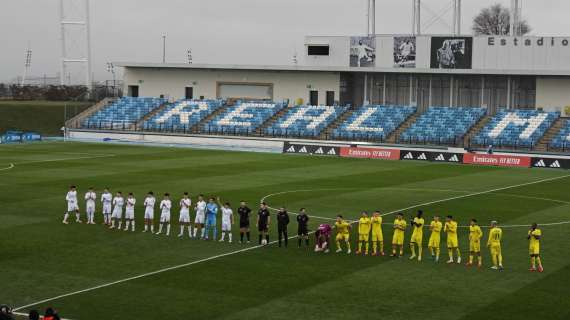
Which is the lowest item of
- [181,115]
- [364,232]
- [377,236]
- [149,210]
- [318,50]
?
[377,236]

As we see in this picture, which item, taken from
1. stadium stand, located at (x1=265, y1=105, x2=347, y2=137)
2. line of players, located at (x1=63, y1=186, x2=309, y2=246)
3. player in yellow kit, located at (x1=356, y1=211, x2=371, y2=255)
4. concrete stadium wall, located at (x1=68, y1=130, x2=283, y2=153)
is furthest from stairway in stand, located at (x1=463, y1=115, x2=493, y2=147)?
player in yellow kit, located at (x1=356, y1=211, x2=371, y2=255)

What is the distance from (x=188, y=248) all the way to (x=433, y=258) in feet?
27.1

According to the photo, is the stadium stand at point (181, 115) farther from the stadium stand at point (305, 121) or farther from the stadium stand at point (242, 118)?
the stadium stand at point (305, 121)

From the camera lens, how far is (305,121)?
81.6 metres

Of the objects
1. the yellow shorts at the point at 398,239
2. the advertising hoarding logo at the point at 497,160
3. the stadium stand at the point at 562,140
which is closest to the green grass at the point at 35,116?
the advertising hoarding logo at the point at 497,160

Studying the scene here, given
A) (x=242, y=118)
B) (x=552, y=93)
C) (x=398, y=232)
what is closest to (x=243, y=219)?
(x=398, y=232)

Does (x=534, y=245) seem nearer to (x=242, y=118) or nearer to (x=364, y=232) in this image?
(x=364, y=232)

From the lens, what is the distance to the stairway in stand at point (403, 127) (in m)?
76.4

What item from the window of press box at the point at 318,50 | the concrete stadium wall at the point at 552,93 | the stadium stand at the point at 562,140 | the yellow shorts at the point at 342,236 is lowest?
the yellow shorts at the point at 342,236

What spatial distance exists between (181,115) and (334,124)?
→ 52.0 ft

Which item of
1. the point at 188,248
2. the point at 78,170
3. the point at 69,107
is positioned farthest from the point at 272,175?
the point at 69,107

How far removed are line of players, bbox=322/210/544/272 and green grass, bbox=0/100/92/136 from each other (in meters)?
61.9

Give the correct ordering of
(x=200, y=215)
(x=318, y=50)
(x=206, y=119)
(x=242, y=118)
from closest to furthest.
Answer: (x=200, y=215) → (x=242, y=118) → (x=318, y=50) → (x=206, y=119)

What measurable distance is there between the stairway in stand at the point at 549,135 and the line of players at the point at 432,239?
42.8 m
